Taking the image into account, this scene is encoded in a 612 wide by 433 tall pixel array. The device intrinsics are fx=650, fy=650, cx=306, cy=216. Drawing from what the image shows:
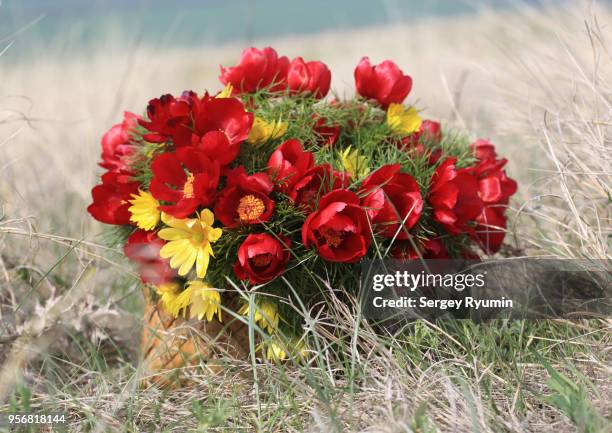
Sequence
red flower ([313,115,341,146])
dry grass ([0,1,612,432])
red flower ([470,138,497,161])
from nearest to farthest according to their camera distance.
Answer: dry grass ([0,1,612,432]) < red flower ([313,115,341,146]) < red flower ([470,138,497,161])

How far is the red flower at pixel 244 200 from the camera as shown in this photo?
1.08 m

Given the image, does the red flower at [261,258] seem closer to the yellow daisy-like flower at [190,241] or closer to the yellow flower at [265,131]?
the yellow daisy-like flower at [190,241]

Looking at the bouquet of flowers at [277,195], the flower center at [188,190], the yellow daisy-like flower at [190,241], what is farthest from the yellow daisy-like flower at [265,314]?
the flower center at [188,190]

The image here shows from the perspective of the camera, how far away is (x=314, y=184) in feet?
3.72

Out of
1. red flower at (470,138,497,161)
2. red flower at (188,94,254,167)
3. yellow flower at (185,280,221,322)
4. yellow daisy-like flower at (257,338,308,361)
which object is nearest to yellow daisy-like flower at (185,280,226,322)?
yellow flower at (185,280,221,322)

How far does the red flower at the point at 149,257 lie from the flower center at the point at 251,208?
0.59ft

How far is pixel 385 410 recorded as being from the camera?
96 centimetres

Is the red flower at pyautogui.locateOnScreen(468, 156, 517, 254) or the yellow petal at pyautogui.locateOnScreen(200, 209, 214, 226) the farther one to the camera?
the red flower at pyautogui.locateOnScreen(468, 156, 517, 254)

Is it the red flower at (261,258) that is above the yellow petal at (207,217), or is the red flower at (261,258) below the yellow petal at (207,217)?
below

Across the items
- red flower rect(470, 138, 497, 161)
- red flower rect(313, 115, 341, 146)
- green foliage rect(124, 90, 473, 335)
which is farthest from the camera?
red flower rect(470, 138, 497, 161)

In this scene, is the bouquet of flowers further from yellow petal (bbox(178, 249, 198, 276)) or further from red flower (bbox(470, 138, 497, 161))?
red flower (bbox(470, 138, 497, 161))

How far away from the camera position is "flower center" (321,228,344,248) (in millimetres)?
1077

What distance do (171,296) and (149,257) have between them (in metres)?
0.08

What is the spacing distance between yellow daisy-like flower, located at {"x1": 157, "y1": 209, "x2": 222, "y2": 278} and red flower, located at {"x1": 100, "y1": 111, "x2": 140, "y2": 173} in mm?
246
